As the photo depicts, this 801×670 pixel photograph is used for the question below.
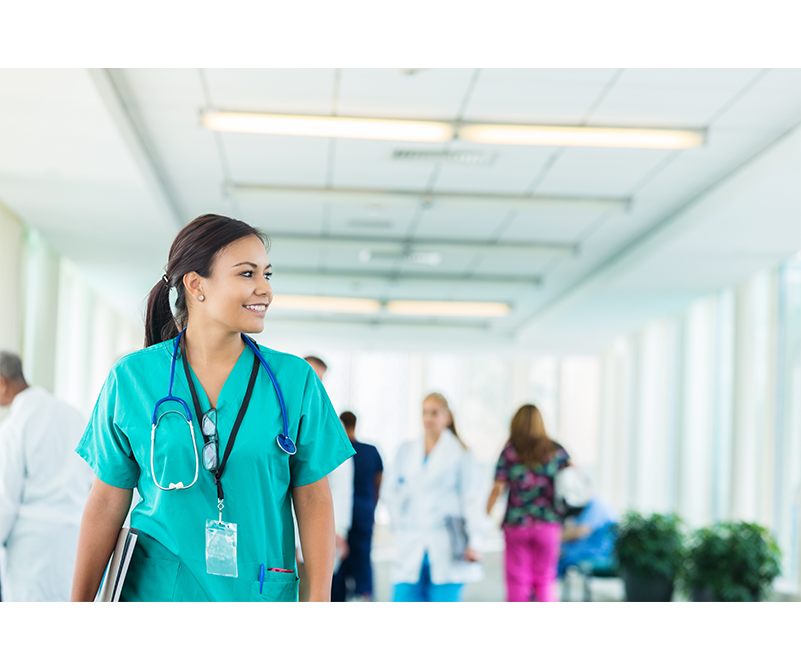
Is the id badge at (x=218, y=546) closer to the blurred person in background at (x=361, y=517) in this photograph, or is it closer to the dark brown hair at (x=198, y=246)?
the dark brown hair at (x=198, y=246)

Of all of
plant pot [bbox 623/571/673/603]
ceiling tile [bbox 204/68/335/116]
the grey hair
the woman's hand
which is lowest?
plant pot [bbox 623/571/673/603]

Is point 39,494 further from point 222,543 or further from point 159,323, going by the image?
point 222,543

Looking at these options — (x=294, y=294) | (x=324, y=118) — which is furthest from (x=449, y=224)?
(x=294, y=294)

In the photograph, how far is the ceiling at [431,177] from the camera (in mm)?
4430

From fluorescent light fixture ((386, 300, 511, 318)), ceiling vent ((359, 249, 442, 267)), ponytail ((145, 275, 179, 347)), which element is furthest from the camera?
fluorescent light fixture ((386, 300, 511, 318))

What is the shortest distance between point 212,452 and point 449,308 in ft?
32.7

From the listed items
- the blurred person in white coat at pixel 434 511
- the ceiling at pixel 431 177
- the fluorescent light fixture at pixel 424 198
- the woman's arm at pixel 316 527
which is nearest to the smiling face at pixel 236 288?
the woman's arm at pixel 316 527

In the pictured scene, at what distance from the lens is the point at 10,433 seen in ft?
10.9

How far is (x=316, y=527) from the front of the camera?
5.18ft

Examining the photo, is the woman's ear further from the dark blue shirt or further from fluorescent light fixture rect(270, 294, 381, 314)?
fluorescent light fixture rect(270, 294, 381, 314)

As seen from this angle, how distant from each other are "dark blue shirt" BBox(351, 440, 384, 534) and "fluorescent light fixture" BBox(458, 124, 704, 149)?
1971 millimetres

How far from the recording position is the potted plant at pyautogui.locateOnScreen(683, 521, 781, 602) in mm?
6395

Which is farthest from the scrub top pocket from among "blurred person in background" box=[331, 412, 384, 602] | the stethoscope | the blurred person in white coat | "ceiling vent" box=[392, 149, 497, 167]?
"ceiling vent" box=[392, 149, 497, 167]

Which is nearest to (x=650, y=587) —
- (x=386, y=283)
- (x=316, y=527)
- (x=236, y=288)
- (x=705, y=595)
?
(x=705, y=595)
